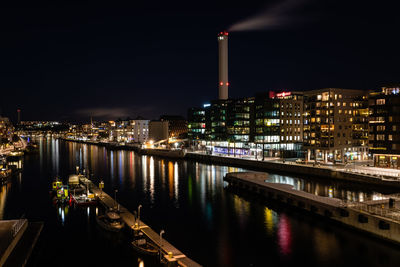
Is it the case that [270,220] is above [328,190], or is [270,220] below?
below

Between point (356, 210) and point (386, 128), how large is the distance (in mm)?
32957

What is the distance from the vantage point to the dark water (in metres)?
24.5

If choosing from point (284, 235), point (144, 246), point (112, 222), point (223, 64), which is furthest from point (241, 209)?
point (223, 64)

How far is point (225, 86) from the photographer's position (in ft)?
415

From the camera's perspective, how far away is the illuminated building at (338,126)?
234 ft

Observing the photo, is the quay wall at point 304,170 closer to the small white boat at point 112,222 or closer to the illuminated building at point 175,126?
the small white boat at point 112,222

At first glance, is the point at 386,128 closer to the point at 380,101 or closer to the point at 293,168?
the point at 380,101

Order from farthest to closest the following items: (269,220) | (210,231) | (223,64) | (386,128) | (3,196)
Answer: (223,64), (386,128), (3,196), (269,220), (210,231)

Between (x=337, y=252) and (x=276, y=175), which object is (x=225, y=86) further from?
(x=337, y=252)

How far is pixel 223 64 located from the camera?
5059 inches

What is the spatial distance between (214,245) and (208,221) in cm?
678

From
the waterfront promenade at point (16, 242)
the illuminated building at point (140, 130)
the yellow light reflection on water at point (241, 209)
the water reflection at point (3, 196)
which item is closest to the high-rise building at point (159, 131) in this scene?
the illuminated building at point (140, 130)

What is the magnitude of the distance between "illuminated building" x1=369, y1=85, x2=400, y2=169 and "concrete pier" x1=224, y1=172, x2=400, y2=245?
74.2ft

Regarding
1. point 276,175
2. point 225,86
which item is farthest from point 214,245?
point 225,86
